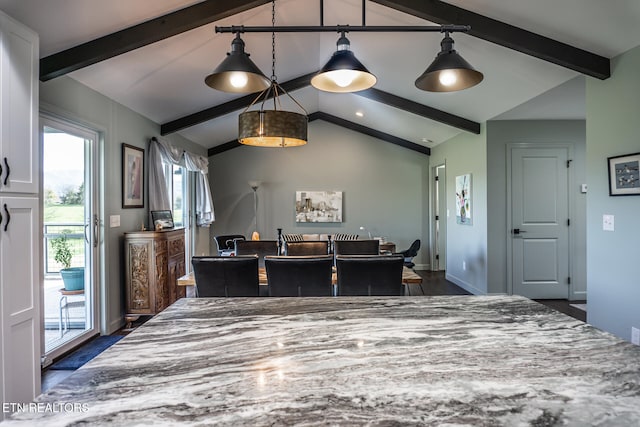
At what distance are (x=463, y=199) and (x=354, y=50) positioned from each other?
2962mm

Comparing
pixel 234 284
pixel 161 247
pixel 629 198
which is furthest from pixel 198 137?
pixel 629 198

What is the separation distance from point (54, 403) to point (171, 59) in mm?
3688

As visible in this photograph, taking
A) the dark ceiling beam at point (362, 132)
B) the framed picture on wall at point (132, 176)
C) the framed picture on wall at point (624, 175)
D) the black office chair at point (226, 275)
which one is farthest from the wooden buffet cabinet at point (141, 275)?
the framed picture on wall at point (624, 175)

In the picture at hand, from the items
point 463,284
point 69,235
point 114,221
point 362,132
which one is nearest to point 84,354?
point 69,235

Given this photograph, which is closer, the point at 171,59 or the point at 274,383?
the point at 274,383

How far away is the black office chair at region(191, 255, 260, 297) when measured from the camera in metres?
2.71

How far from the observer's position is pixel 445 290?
5.89 meters

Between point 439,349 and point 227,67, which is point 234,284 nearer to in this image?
point 227,67

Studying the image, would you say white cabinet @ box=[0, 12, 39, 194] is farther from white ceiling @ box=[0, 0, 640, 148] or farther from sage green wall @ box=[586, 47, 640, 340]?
sage green wall @ box=[586, 47, 640, 340]

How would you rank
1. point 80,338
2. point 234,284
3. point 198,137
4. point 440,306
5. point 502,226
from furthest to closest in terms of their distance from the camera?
point 198,137, point 502,226, point 80,338, point 234,284, point 440,306

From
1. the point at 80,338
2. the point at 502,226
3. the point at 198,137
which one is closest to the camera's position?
the point at 80,338

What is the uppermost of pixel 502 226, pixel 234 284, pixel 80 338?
pixel 502 226

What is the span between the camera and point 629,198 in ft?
9.53

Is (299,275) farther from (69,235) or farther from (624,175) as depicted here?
(624,175)
